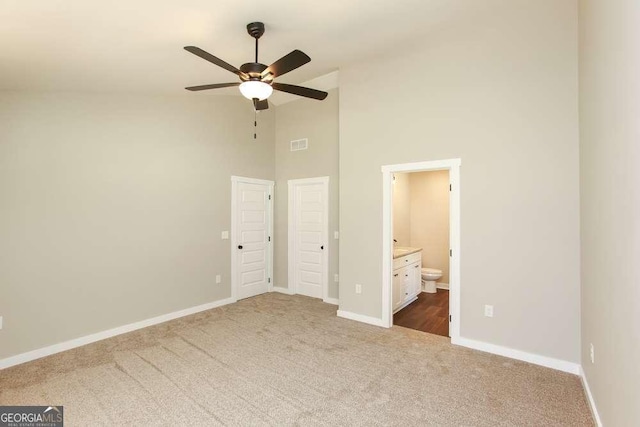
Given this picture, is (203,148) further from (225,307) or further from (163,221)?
(225,307)

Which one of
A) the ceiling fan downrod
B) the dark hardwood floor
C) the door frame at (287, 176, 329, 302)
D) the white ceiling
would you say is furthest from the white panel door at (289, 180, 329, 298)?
the ceiling fan downrod

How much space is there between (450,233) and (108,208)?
4212 millimetres

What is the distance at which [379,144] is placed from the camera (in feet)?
13.6

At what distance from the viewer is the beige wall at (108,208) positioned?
3170 millimetres

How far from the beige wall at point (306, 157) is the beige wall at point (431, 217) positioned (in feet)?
7.62

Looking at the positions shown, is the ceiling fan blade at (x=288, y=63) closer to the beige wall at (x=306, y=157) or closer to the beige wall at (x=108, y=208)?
the beige wall at (x=108, y=208)

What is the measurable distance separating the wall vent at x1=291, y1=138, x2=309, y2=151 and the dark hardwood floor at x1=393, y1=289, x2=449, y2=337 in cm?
331

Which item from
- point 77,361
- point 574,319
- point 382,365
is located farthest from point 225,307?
point 574,319

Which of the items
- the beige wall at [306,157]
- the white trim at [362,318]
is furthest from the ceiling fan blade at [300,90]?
the white trim at [362,318]

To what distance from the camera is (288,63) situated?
2.46 m

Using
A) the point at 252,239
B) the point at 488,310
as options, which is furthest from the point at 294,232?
the point at 488,310

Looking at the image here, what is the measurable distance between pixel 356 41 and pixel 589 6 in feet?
6.86

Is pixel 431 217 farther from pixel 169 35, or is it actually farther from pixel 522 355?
pixel 169 35

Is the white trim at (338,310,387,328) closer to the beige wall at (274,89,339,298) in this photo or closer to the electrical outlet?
the beige wall at (274,89,339,298)
